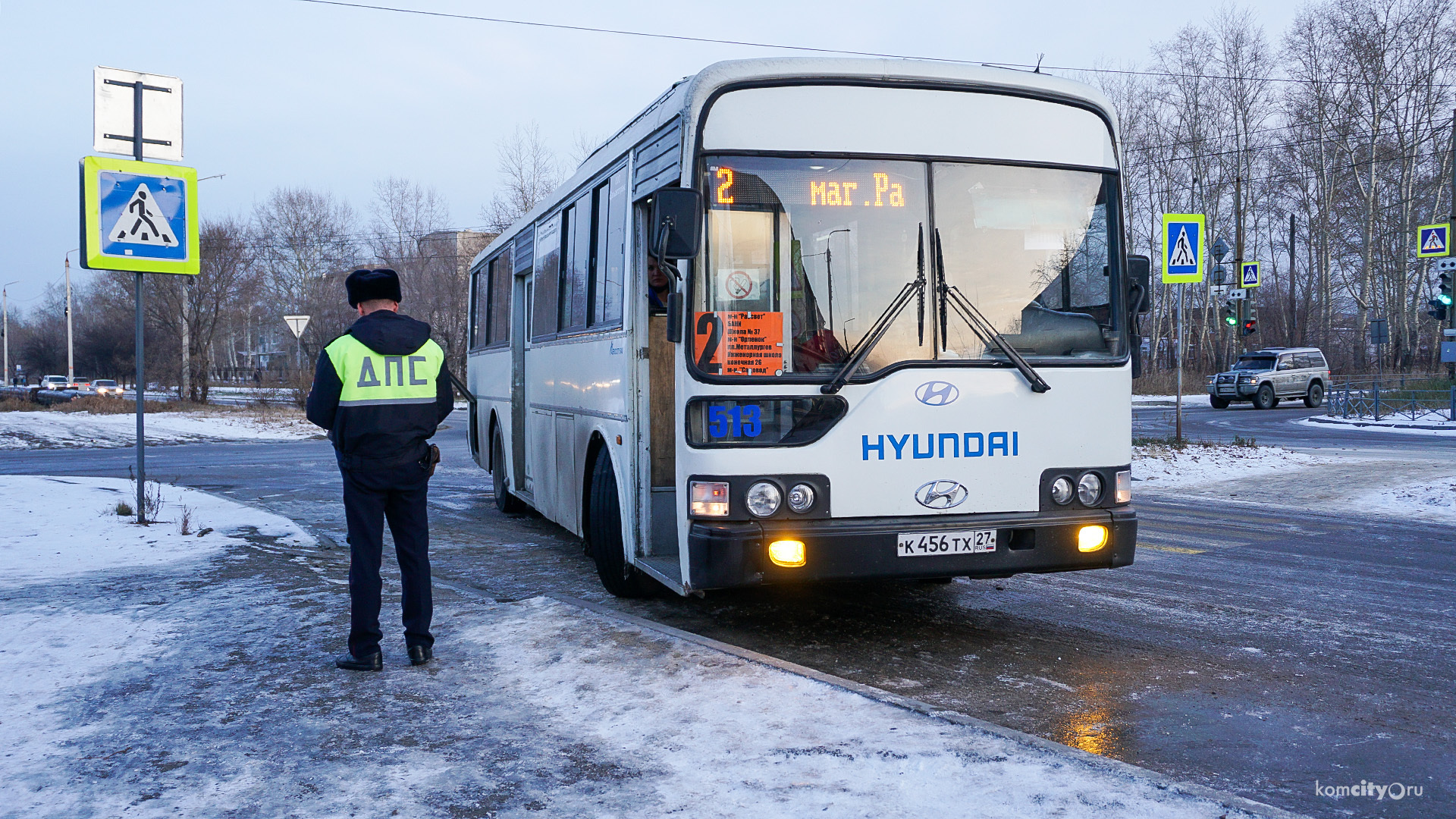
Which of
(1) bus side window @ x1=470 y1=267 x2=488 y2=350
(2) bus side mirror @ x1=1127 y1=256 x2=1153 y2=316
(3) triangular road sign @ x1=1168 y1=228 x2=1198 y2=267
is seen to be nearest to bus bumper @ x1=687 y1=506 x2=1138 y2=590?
(2) bus side mirror @ x1=1127 y1=256 x2=1153 y2=316

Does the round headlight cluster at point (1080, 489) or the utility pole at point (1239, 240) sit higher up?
the utility pole at point (1239, 240)

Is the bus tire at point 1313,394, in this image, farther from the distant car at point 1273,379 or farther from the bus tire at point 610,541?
the bus tire at point 610,541

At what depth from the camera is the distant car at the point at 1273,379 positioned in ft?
121

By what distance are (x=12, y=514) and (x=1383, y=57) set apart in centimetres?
4737

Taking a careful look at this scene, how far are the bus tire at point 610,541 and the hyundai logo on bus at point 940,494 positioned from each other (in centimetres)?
202

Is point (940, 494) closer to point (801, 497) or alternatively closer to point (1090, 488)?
point (801, 497)

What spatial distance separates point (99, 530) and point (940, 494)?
7.63 meters

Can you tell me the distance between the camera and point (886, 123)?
5.92 m

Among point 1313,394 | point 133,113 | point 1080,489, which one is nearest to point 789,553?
point 1080,489

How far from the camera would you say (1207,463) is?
17578 millimetres

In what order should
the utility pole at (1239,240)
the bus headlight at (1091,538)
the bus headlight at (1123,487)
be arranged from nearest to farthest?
the bus headlight at (1091,538)
the bus headlight at (1123,487)
the utility pole at (1239,240)

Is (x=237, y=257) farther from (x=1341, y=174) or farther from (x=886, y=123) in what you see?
(x=1341, y=174)

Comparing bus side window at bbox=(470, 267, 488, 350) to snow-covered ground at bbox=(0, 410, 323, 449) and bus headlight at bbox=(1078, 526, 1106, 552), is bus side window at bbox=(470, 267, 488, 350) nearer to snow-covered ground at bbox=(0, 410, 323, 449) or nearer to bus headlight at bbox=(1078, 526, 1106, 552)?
bus headlight at bbox=(1078, 526, 1106, 552)

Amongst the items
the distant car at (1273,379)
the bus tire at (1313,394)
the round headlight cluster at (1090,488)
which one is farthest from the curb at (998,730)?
the bus tire at (1313,394)
